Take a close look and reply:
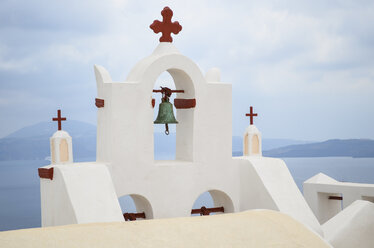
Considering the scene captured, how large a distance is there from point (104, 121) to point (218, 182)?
2.50 m

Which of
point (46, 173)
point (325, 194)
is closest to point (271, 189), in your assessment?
point (325, 194)

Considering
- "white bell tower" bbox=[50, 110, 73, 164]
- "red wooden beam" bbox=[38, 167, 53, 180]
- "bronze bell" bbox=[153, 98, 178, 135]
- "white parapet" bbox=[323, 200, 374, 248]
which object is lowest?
"white parapet" bbox=[323, 200, 374, 248]

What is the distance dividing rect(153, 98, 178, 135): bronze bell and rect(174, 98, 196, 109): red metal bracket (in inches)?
6.9

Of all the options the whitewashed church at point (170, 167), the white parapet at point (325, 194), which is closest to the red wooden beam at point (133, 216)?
the whitewashed church at point (170, 167)

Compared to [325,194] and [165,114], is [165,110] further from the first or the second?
[325,194]

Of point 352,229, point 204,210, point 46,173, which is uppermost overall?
point 46,173

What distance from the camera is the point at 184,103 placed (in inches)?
410

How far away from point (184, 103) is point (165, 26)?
4.81ft

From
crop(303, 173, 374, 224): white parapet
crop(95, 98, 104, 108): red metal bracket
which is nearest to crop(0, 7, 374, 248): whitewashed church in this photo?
crop(95, 98, 104, 108): red metal bracket

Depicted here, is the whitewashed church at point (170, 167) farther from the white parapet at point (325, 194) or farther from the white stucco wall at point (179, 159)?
Answer: the white parapet at point (325, 194)

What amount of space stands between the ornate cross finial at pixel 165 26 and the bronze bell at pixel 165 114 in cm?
116

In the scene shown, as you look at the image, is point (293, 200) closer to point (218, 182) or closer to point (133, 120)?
point (218, 182)

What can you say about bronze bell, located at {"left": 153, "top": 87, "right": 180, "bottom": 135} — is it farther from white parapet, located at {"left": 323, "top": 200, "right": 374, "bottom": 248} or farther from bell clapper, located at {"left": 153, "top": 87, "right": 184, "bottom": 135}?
white parapet, located at {"left": 323, "top": 200, "right": 374, "bottom": 248}

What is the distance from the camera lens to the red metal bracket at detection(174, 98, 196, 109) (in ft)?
33.8
